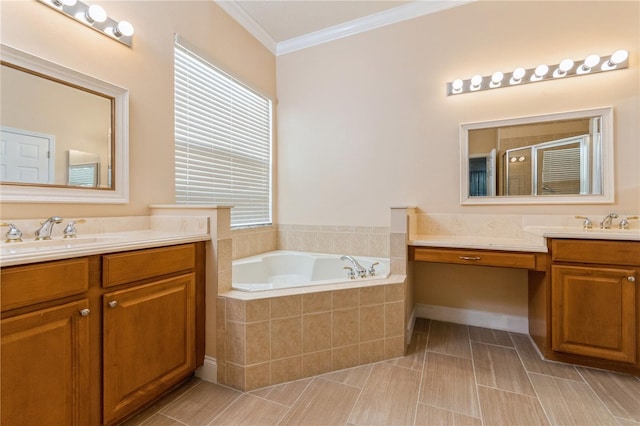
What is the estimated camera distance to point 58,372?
1056mm

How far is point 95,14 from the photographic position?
1.52 m

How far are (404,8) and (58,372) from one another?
11.1 ft

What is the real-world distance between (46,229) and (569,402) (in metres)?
2.80

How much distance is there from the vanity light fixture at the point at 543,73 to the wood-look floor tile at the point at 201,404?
2.82 metres

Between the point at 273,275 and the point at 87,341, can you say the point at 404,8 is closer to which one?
the point at 273,275

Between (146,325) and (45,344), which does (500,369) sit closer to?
(146,325)

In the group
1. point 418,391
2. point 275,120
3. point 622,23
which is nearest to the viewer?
point 418,391

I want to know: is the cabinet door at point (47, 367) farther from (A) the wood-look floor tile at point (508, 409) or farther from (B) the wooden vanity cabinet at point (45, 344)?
(A) the wood-look floor tile at point (508, 409)

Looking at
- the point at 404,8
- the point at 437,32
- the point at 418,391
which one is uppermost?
the point at 404,8

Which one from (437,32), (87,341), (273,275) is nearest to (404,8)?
(437,32)

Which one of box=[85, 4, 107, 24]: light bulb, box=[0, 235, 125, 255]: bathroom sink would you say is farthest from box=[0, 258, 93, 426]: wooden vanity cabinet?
box=[85, 4, 107, 24]: light bulb

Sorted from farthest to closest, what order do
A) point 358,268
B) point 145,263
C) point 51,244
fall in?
1. point 358,268
2. point 145,263
3. point 51,244

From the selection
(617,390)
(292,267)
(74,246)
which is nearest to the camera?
(74,246)

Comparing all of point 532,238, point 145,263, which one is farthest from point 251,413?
point 532,238
